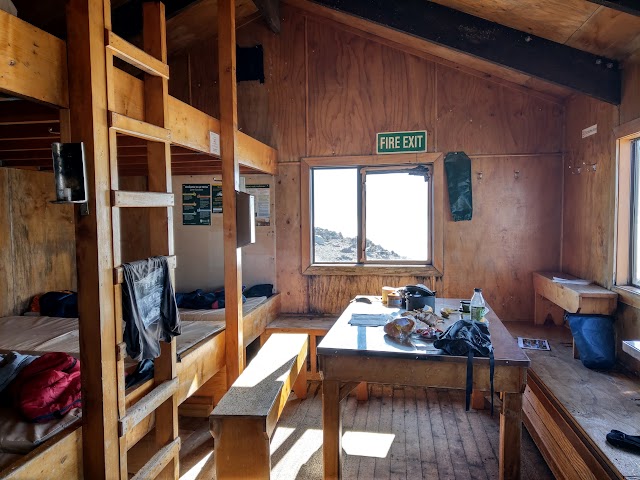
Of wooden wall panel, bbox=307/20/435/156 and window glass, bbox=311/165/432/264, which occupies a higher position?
wooden wall panel, bbox=307/20/435/156

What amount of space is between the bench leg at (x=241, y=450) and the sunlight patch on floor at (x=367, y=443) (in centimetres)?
99

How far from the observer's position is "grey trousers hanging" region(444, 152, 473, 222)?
432cm

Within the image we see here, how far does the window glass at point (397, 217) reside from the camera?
4.54 meters

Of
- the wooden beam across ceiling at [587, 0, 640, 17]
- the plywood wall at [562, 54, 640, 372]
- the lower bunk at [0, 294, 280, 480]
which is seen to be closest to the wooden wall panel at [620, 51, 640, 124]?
the plywood wall at [562, 54, 640, 372]

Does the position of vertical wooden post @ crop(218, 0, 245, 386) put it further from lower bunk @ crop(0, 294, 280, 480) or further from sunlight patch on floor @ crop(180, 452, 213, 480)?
sunlight patch on floor @ crop(180, 452, 213, 480)

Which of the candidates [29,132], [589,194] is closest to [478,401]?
[589,194]

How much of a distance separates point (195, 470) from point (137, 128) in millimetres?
2193

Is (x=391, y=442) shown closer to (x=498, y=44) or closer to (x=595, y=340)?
(x=595, y=340)

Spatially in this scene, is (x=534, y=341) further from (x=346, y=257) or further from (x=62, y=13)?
(x=62, y=13)

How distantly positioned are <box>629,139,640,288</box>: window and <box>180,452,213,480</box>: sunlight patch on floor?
10.8 ft

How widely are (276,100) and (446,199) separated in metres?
2.12

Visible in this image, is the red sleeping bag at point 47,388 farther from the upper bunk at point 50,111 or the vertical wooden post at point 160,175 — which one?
the upper bunk at point 50,111

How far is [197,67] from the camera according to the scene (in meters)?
4.83

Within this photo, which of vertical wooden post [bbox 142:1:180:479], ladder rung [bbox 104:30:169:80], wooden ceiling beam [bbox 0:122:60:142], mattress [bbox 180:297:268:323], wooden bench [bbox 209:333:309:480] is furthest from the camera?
mattress [bbox 180:297:268:323]
